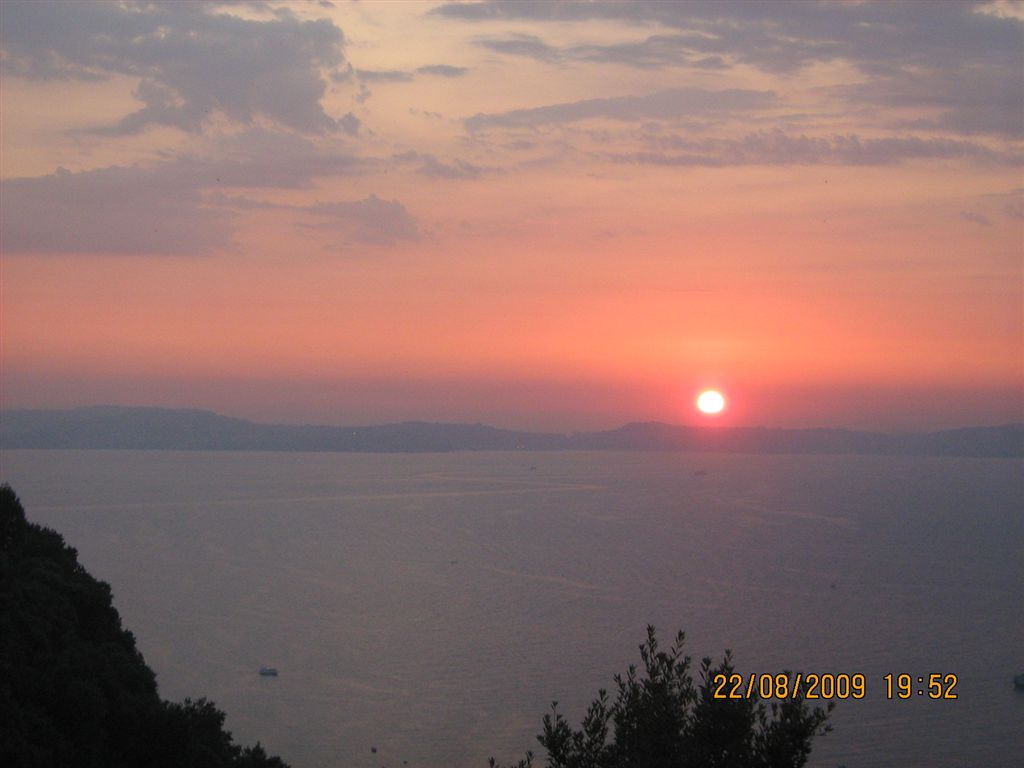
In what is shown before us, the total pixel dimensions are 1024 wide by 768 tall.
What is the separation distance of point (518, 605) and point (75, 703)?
116ft

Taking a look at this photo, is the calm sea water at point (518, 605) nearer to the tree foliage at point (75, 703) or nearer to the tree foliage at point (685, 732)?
the tree foliage at point (75, 703)

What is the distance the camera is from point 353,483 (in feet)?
418

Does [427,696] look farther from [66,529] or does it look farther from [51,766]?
[66,529]

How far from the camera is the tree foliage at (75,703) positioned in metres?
10.8

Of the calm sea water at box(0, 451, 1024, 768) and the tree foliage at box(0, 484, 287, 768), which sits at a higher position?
the calm sea water at box(0, 451, 1024, 768)

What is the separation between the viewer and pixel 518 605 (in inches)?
1807

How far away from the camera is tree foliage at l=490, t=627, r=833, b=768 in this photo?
7434mm

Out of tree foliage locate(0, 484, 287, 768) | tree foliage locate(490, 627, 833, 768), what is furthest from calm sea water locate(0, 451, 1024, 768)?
tree foliage locate(490, 627, 833, 768)

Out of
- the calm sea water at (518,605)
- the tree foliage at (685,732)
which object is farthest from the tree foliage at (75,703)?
the calm sea water at (518,605)

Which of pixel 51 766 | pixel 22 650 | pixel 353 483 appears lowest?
pixel 51 766

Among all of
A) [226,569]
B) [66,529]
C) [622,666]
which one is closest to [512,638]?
[622,666]

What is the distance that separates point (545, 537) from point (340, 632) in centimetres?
3222

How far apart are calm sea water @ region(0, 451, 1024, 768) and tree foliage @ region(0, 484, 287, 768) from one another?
1352 centimetres

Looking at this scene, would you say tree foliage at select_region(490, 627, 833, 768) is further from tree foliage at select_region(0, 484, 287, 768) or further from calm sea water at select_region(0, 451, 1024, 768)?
calm sea water at select_region(0, 451, 1024, 768)
